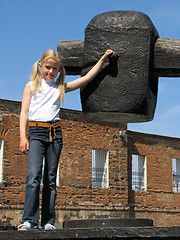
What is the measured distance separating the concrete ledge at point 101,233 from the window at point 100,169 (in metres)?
13.8

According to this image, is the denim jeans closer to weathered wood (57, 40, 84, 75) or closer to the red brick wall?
weathered wood (57, 40, 84, 75)

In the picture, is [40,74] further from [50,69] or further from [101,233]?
[101,233]

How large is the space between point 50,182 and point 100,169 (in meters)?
13.7

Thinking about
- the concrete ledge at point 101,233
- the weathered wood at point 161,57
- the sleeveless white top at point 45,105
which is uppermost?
the weathered wood at point 161,57

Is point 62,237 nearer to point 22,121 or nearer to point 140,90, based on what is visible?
point 22,121

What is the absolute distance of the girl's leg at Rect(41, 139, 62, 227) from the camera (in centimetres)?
279

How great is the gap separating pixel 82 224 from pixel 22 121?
2.67ft

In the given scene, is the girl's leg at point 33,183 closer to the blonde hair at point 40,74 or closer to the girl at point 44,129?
the girl at point 44,129

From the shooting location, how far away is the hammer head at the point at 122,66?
9.96ft

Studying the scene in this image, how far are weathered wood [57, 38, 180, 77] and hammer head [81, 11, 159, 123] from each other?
53mm

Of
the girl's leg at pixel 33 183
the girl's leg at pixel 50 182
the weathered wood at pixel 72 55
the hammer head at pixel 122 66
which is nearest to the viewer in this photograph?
the girl's leg at pixel 33 183

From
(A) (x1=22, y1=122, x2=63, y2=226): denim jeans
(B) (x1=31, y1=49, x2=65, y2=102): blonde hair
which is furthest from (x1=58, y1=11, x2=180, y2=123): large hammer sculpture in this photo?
(A) (x1=22, y1=122, x2=63, y2=226): denim jeans

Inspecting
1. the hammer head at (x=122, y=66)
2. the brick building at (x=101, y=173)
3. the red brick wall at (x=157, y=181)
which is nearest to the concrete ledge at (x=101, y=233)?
the hammer head at (x=122, y=66)

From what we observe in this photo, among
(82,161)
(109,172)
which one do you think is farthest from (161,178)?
(82,161)
